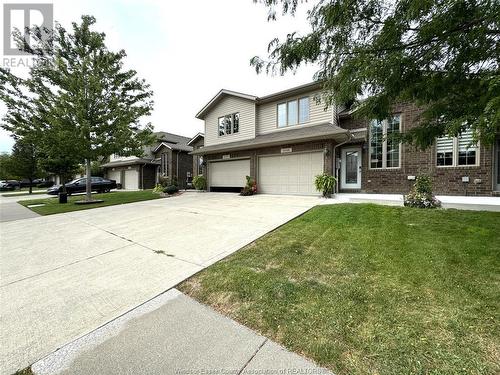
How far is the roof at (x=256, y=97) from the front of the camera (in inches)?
475

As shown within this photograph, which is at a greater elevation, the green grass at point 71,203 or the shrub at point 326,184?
the shrub at point 326,184

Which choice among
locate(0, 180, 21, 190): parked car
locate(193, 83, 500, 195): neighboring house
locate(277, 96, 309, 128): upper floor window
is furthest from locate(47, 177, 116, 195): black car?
locate(0, 180, 21, 190): parked car

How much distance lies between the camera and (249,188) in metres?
13.1

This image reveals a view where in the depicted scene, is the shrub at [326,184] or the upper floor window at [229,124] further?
the upper floor window at [229,124]

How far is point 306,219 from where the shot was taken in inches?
257

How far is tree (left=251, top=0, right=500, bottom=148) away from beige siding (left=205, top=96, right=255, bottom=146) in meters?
10.9

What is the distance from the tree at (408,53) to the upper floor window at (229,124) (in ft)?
39.0

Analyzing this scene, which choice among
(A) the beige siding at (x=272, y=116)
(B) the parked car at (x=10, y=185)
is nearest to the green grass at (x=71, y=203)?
(A) the beige siding at (x=272, y=116)

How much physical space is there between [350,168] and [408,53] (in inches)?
381

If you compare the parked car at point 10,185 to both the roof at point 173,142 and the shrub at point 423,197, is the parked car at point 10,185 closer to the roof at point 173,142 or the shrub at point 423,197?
the roof at point 173,142

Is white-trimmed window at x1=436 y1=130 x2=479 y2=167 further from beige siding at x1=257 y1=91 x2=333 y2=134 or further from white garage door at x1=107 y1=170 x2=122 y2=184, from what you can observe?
white garage door at x1=107 y1=170 x2=122 y2=184

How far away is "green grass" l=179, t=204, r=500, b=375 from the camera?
5.91ft

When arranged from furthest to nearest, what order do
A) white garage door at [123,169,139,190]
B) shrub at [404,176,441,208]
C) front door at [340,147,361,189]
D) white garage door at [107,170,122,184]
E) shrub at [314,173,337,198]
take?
white garage door at [107,170,122,184] < white garage door at [123,169,139,190] < front door at [340,147,361,189] < shrub at [314,173,337,198] < shrub at [404,176,441,208]

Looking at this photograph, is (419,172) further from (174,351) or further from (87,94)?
(87,94)
